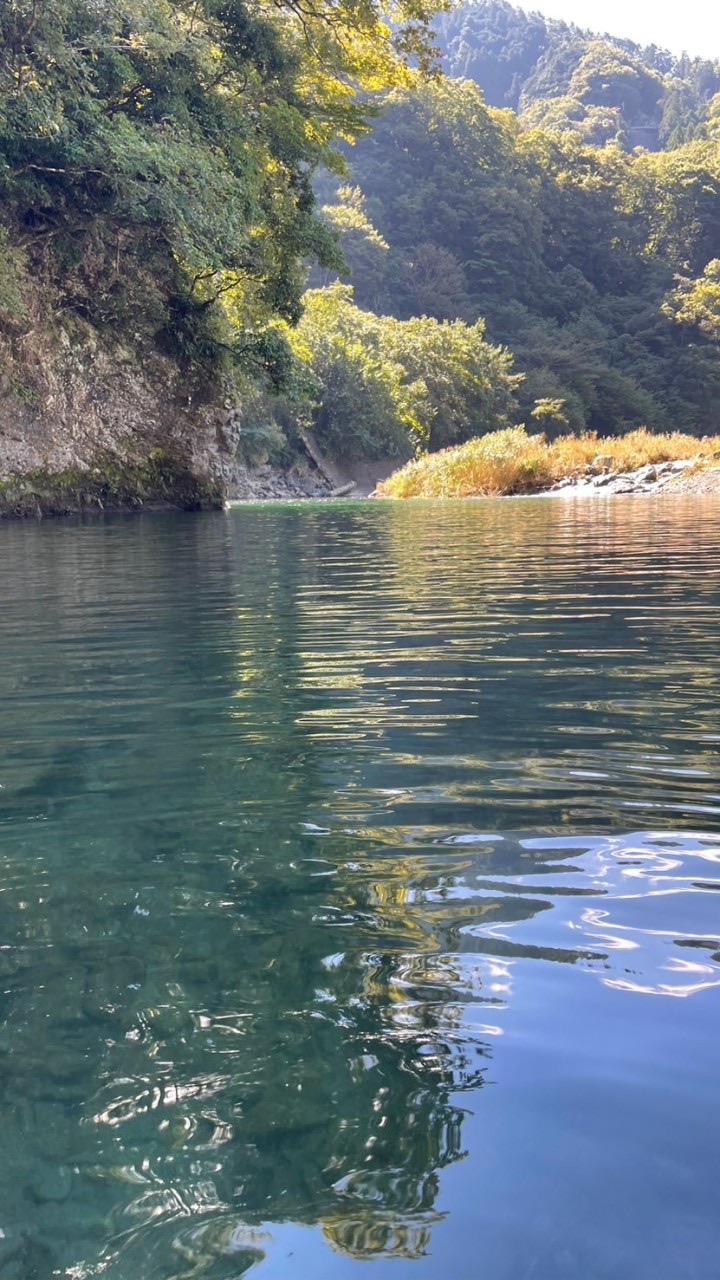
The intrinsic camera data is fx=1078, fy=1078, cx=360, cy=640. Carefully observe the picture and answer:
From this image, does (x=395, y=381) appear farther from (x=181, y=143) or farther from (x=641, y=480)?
(x=181, y=143)

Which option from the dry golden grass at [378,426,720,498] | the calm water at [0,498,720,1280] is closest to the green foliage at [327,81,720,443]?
the dry golden grass at [378,426,720,498]

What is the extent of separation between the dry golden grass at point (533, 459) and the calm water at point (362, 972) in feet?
75.7

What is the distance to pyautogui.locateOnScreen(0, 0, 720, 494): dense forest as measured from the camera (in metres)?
15.8

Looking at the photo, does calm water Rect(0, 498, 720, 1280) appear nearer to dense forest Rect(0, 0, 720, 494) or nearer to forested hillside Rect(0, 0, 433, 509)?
forested hillside Rect(0, 0, 433, 509)

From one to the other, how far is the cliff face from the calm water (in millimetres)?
16055

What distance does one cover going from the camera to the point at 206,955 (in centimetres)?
187

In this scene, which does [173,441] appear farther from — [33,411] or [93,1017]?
[93,1017]

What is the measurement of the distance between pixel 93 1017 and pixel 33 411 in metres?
19.4

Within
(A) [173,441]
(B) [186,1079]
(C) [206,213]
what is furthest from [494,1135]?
(A) [173,441]

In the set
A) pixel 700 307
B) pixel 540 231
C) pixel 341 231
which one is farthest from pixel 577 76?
pixel 341 231

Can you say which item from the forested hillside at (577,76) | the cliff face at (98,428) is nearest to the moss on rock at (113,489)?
the cliff face at (98,428)

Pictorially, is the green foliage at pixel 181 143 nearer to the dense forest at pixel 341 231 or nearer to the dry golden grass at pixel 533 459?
the dense forest at pixel 341 231

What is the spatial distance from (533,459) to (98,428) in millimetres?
11078

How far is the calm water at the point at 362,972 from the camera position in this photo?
1.22m
